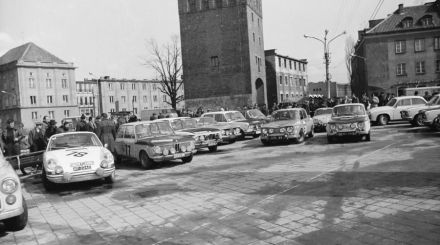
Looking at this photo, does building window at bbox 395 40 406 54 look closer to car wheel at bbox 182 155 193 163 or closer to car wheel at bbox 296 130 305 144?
car wheel at bbox 296 130 305 144

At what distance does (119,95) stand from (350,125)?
3391 inches

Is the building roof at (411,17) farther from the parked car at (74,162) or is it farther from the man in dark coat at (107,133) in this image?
the parked car at (74,162)

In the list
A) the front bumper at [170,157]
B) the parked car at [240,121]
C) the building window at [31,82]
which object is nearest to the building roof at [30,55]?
the building window at [31,82]

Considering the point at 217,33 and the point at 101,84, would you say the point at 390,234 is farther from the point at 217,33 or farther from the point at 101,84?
the point at 101,84

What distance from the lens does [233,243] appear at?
16.5ft

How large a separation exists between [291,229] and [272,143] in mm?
11750

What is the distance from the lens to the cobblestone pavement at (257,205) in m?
5.30

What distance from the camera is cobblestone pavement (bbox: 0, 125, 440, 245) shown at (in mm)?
5297

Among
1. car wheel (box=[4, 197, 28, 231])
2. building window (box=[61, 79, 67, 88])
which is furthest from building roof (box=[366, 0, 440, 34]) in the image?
building window (box=[61, 79, 67, 88])

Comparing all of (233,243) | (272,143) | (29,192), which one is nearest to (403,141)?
(272,143)

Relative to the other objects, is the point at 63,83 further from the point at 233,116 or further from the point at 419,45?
the point at 233,116

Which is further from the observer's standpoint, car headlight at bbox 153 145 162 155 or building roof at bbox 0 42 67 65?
building roof at bbox 0 42 67 65

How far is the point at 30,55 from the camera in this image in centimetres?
7469

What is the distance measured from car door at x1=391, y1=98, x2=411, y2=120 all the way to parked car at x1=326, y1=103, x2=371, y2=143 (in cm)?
662
